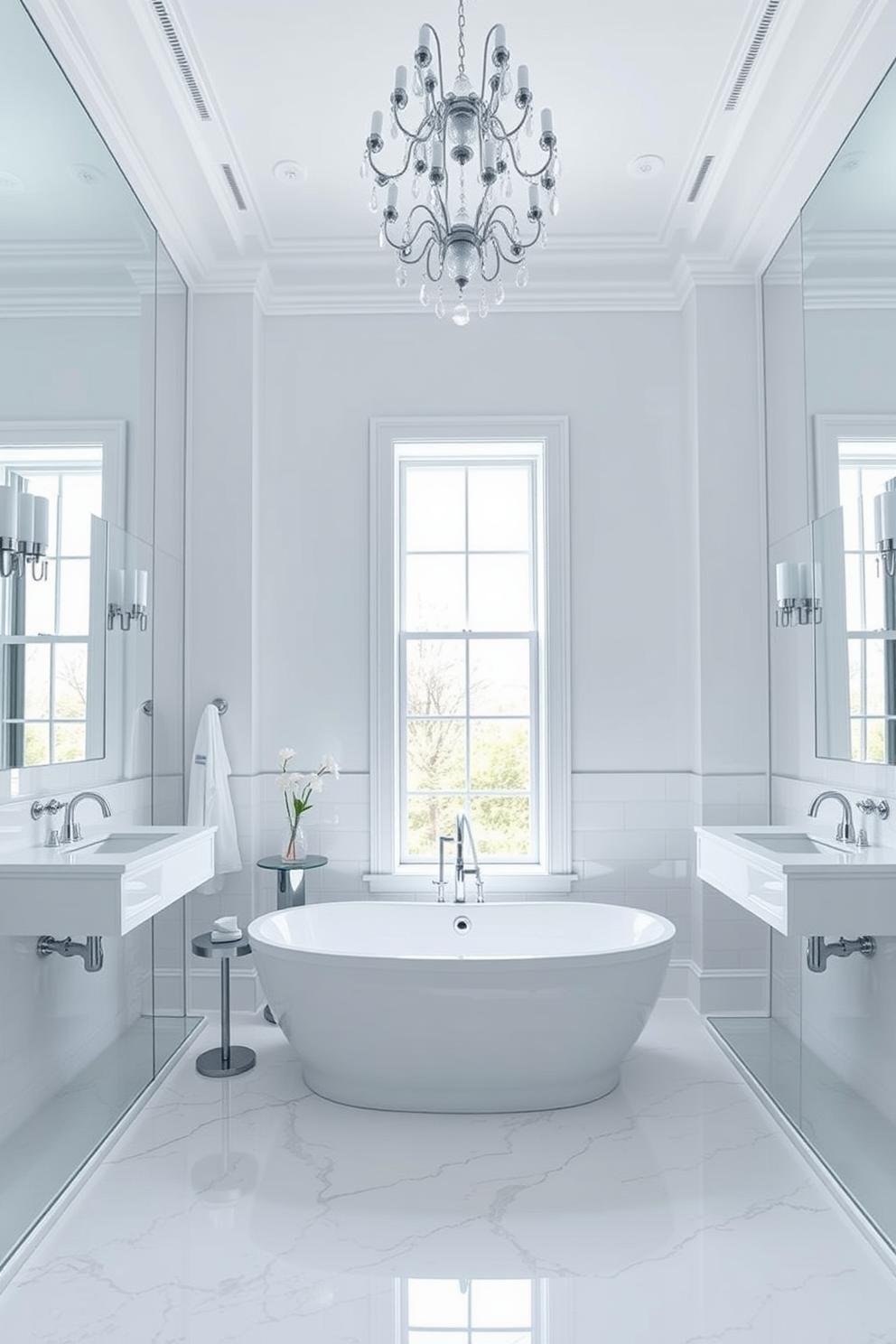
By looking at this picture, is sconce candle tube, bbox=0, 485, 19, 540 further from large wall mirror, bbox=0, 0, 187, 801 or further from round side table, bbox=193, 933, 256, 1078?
round side table, bbox=193, 933, 256, 1078

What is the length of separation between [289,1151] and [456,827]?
4.91 ft

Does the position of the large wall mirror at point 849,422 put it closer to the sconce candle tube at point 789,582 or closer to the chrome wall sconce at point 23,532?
the sconce candle tube at point 789,582

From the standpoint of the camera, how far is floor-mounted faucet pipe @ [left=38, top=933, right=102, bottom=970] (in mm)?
2896

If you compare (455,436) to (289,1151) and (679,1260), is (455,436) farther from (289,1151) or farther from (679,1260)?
(679,1260)

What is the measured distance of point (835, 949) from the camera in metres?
2.99

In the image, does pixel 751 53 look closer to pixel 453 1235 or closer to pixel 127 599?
pixel 127 599

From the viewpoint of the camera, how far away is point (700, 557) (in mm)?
4168

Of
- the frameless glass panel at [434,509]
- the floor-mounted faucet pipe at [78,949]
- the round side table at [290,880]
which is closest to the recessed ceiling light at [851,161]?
the frameless glass panel at [434,509]

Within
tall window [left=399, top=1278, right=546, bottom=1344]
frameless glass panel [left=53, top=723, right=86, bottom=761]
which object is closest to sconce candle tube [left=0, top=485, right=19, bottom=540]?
frameless glass panel [left=53, top=723, right=86, bottom=761]

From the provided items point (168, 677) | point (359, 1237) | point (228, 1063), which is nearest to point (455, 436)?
point (168, 677)

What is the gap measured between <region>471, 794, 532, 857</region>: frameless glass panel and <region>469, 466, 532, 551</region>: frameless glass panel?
46.9 inches

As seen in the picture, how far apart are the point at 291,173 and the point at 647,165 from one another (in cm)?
137

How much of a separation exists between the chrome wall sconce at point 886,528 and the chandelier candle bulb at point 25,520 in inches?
96.5

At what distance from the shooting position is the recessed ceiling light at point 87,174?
3037 millimetres
